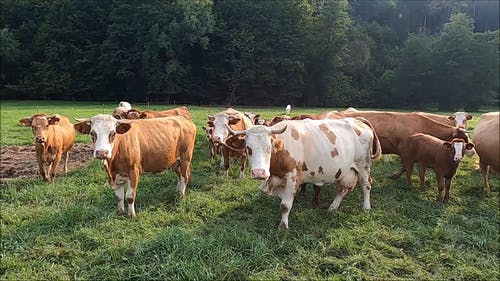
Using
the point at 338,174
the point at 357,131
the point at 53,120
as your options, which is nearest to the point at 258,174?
the point at 338,174

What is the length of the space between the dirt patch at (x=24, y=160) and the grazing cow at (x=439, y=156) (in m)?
7.57

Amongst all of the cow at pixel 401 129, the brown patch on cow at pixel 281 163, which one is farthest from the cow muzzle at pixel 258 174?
the cow at pixel 401 129

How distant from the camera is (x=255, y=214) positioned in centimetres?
684

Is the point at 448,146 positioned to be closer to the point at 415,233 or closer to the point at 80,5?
the point at 415,233

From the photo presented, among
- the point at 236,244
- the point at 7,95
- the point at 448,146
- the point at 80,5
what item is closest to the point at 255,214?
the point at 236,244

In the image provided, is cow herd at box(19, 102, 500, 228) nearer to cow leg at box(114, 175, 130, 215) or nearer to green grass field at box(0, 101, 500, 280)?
cow leg at box(114, 175, 130, 215)

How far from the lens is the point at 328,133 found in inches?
271

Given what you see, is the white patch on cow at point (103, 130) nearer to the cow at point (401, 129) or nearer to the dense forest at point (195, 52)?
the cow at point (401, 129)

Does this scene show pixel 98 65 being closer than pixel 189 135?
No

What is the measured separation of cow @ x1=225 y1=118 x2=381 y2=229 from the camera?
5.69m

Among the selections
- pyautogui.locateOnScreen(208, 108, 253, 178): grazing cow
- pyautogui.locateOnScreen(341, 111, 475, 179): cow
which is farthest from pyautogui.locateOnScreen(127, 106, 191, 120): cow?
pyautogui.locateOnScreen(341, 111, 475, 179): cow

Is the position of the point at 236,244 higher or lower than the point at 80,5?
lower

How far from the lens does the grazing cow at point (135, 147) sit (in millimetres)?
5984

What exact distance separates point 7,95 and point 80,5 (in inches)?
503
